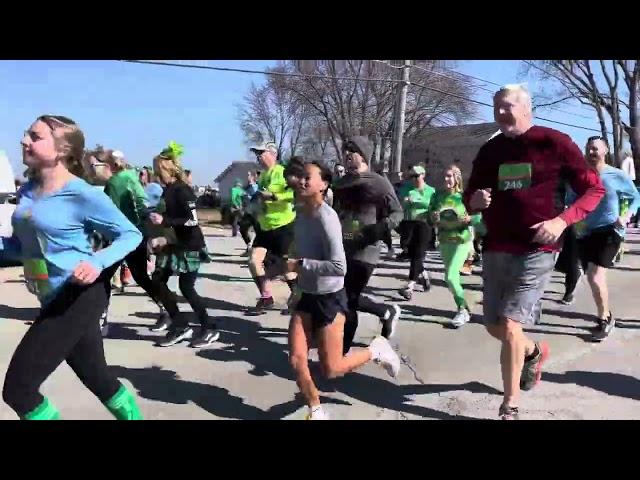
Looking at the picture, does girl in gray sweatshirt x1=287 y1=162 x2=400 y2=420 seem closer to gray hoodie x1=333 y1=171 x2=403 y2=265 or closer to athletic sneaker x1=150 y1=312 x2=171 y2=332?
gray hoodie x1=333 y1=171 x2=403 y2=265

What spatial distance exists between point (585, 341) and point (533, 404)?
1.86 metres

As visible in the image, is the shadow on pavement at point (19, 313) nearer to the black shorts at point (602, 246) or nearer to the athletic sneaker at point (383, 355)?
the athletic sneaker at point (383, 355)

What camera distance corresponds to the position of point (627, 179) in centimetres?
565

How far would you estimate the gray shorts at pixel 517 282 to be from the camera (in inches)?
132

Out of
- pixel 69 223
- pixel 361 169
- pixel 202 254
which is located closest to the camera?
pixel 69 223

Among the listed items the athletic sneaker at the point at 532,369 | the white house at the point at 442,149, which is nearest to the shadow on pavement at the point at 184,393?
the athletic sneaker at the point at 532,369

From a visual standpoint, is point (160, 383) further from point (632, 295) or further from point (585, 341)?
point (632, 295)

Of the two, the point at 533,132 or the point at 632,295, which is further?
the point at 632,295

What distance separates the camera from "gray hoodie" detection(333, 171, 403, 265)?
458cm

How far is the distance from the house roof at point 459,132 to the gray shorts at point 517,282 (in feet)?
130

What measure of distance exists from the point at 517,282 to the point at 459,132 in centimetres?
4538

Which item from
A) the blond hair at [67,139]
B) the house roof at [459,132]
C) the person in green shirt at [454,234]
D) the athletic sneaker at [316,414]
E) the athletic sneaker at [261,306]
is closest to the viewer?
the blond hair at [67,139]

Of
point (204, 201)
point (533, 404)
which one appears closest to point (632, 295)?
point (533, 404)

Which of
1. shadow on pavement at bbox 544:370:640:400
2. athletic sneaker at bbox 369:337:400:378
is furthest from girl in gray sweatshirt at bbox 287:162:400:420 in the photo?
shadow on pavement at bbox 544:370:640:400
